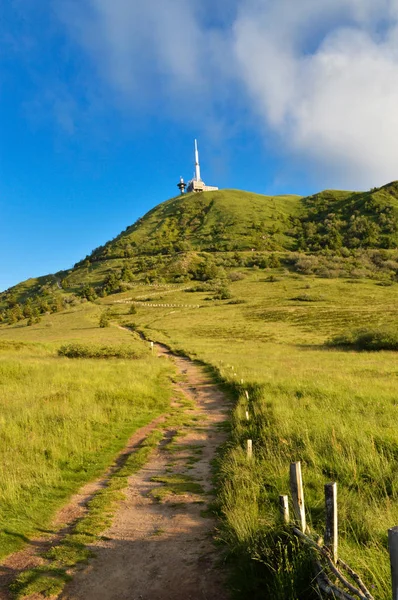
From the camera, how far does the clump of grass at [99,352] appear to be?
3294cm

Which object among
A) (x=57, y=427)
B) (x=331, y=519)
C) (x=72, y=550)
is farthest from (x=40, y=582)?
(x=57, y=427)

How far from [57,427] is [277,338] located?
40311 millimetres

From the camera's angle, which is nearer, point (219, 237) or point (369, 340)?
point (369, 340)

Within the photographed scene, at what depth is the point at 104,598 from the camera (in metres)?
5.05

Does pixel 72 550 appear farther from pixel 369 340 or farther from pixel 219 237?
pixel 219 237

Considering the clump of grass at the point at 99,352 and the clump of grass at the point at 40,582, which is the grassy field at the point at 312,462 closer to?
the clump of grass at the point at 40,582

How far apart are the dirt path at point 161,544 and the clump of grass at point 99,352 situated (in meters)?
23.0

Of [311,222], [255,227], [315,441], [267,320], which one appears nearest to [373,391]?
[315,441]

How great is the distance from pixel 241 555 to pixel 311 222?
638 ft

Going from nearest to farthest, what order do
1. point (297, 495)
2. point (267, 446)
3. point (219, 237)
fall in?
point (297, 495) < point (267, 446) < point (219, 237)

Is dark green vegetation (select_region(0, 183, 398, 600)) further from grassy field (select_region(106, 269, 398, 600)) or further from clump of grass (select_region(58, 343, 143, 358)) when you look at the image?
clump of grass (select_region(58, 343, 143, 358))

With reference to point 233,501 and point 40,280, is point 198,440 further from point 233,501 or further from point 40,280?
point 40,280

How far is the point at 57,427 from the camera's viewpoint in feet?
38.3

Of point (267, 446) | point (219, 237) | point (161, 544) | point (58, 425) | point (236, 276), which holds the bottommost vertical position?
point (161, 544)
